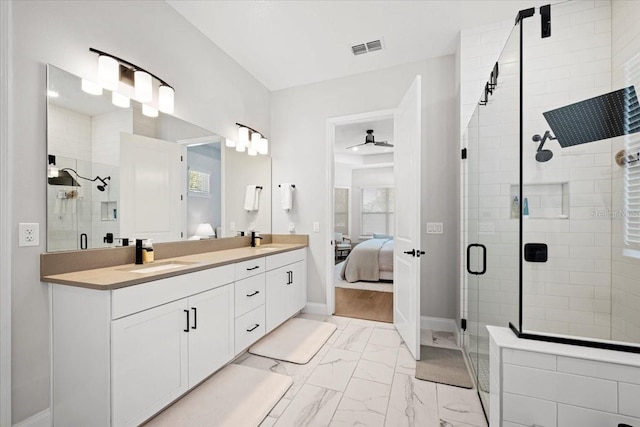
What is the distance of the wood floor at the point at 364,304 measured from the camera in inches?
127

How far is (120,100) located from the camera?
1822mm

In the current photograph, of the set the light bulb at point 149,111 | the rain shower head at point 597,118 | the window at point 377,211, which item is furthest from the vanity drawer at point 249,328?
the window at point 377,211

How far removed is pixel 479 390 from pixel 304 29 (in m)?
3.24

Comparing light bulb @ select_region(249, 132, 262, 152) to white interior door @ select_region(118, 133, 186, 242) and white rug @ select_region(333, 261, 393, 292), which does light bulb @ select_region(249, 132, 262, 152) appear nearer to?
white interior door @ select_region(118, 133, 186, 242)

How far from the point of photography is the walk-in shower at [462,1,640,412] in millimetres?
1184

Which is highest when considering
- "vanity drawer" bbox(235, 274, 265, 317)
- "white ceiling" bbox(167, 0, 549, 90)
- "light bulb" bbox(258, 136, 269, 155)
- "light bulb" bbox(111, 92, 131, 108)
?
"white ceiling" bbox(167, 0, 549, 90)

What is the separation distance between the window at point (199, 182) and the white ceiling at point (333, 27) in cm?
136

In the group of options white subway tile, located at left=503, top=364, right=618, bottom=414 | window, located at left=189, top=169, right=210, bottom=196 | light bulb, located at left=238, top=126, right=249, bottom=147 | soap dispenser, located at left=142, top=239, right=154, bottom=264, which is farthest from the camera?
light bulb, located at left=238, top=126, right=249, bottom=147

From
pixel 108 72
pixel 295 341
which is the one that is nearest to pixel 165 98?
pixel 108 72

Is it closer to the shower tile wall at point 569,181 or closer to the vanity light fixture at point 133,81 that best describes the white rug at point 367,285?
the shower tile wall at point 569,181

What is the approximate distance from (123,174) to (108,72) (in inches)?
25.8

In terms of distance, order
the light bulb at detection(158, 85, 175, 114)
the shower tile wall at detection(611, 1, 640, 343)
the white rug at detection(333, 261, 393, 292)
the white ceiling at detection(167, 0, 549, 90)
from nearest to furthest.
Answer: the shower tile wall at detection(611, 1, 640, 343) → the light bulb at detection(158, 85, 175, 114) → the white ceiling at detection(167, 0, 549, 90) → the white rug at detection(333, 261, 393, 292)

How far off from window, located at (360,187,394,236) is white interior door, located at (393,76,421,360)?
4.93m

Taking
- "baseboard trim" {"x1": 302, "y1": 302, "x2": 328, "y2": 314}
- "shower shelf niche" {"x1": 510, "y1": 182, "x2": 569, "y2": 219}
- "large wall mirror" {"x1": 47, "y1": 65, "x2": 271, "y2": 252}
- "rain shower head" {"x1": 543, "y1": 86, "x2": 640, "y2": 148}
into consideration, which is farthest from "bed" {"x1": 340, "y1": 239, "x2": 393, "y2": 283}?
"rain shower head" {"x1": 543, "y1": 86, "x2": 640, "y2": 148}
